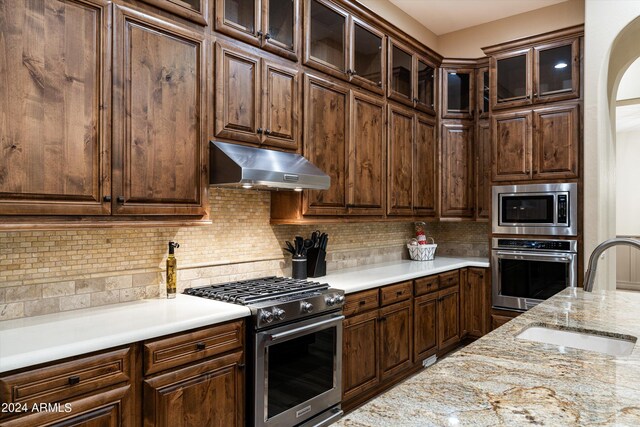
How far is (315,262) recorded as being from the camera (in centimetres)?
327

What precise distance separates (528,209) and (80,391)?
3.83 m

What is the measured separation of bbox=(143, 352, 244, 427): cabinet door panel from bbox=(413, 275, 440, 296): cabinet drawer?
6.22 feet

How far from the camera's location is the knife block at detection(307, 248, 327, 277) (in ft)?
10.7

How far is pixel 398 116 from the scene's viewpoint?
12.9 feet

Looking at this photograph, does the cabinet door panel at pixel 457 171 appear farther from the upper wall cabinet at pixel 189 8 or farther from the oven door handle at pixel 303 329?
the upper wall cabinet at pixel 189 8

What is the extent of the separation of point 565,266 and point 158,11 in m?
3.75

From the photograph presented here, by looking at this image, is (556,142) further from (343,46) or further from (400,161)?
(343,46)

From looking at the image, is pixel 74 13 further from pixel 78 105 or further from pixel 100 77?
pixel 78 105

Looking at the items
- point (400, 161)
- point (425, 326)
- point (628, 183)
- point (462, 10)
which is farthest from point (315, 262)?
point (628, 183)

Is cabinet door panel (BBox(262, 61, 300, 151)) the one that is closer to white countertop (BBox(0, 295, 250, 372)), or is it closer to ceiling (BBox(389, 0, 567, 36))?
white countertop (BBox(0, 295, 250, 372))

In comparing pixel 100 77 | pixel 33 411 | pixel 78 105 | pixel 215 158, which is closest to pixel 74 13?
pixel 100 77

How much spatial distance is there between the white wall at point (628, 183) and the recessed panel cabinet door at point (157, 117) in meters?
8.61

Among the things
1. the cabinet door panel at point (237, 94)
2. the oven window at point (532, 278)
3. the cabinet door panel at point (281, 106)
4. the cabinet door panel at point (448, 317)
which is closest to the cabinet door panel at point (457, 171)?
the oven window at point (532, 278)

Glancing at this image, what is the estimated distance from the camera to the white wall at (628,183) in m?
8.02
